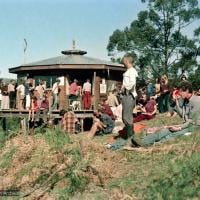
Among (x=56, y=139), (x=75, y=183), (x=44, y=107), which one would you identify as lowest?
(x=75, y=183)

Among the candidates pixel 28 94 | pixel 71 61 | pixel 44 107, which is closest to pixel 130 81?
pixel 44 107

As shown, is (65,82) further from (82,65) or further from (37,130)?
(37,130)

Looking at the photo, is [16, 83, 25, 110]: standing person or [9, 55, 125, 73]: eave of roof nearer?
[16, 83, 25, 110]: standing person

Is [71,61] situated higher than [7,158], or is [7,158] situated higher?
[71,61]

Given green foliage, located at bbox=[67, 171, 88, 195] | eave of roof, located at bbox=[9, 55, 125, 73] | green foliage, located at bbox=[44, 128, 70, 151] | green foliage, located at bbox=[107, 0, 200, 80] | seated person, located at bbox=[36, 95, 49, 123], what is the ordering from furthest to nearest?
green foliage, located at bbox=[107, 0, 200, 80] < eave of roof, located at bbox=[9, 55, 125, 73] < seated person, located at bbox=[36, 95, 49, 123] < green foliage, located at bbox=[44, 128, 70, 151] < green foliage, located at bbox=[67, 171, 88, 195]

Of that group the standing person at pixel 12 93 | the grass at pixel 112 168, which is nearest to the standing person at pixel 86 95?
the standing person at pixel 12 93

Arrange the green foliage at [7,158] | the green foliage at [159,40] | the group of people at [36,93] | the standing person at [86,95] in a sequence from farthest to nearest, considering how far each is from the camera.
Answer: the green foliage at [159,40] → the standing person at [86,95] → the group of people at [36,93] → the green foliage at [7,158]

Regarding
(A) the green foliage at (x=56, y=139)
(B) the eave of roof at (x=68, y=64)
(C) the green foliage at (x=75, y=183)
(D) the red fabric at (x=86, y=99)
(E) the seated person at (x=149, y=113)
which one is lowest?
(C) the green foliage at (x=75, y=183)

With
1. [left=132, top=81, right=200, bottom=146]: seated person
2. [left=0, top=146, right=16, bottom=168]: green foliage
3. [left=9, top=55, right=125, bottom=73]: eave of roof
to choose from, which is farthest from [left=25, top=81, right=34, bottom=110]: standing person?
[left=0, top=146, right=16, bottom=168]: green foliage

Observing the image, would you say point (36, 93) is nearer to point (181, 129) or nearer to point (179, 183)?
point (181, 129)

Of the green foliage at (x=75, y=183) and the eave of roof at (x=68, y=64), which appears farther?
the eave of roof at (x=68, y=64)

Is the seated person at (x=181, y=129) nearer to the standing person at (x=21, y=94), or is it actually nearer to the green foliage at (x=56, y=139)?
the green foliage at (x=56, y=139)

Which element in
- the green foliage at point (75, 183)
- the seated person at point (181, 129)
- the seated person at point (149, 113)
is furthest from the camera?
the seated person at point (149, 113)

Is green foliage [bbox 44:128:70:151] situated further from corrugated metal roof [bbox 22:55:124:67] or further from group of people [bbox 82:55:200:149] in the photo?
corrugated metal roof [bbox 22:55:124:67]
